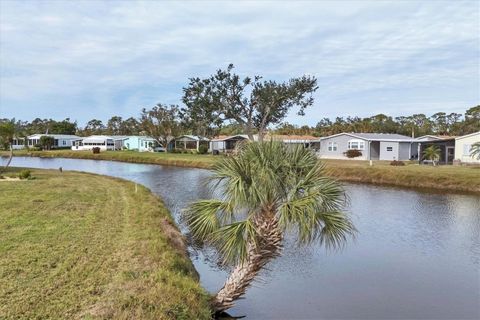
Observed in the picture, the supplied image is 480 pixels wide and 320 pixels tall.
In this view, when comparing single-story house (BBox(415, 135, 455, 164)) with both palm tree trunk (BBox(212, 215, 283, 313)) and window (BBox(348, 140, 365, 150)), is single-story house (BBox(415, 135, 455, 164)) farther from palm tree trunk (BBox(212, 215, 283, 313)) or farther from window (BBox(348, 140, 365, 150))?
palm tree trunk (BBox(212, 215, 283, 313))

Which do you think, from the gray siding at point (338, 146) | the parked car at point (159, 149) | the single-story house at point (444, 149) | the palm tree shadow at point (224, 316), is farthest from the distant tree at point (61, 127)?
the palm tree shadow at point (224, 316)

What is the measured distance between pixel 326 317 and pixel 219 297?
105 inches

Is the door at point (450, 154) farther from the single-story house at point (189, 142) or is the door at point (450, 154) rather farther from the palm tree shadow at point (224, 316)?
the single-story house at point (189, 142)

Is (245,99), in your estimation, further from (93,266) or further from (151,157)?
(93,266)

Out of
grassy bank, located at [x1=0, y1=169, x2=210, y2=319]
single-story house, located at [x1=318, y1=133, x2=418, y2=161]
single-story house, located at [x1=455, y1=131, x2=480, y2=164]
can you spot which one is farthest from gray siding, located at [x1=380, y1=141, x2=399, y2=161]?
grassy bank, located at [x1=0, y1=169, x2=210, y2=319]

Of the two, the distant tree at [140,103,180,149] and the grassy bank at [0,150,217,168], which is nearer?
the grassy bank at [0,150,217,168]

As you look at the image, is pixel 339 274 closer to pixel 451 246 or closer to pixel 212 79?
pixel 451 246

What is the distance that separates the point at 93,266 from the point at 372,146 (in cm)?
4931

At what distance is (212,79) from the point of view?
53406 mm

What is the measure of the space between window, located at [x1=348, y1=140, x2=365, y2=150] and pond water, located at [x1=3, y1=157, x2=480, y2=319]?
3422cm

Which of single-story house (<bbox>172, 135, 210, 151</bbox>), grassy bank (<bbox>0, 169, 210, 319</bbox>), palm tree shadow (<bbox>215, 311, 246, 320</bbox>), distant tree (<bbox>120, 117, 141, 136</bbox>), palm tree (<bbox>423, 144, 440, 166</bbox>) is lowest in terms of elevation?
palm tree shadow (<bbox>215, 311, 246, 320</bbox>)

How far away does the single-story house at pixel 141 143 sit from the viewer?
82.6 m

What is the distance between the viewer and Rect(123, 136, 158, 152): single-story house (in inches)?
3250

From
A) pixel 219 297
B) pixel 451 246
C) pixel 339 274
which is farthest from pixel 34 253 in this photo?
pixel 451 246
